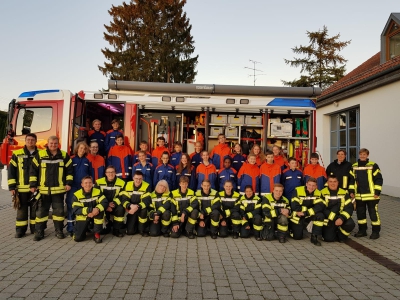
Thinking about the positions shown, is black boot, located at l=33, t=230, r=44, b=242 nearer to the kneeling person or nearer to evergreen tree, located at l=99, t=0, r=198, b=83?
the kneeling person

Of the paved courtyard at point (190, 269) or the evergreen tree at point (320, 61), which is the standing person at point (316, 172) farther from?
the evergreen tree at point (320, 61)

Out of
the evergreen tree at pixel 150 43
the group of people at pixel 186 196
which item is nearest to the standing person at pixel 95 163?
the group of people at pixel 186 196

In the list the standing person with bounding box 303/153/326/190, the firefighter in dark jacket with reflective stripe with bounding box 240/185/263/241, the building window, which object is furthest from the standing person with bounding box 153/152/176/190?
the building window

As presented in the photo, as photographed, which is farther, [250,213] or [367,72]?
[367,72]

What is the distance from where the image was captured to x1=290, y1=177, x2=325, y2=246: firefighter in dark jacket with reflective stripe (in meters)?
5.86

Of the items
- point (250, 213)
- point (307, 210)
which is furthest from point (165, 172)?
point (307, 210)

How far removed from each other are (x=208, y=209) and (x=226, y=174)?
3.22 feet

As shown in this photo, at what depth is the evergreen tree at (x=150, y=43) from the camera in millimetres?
24627

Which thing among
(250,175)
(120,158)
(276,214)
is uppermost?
(120,158)

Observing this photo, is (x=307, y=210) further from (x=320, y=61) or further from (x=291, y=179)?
(x=320, y=61)

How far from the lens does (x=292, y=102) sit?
7371mm

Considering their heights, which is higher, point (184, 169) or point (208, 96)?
point (208, 96)

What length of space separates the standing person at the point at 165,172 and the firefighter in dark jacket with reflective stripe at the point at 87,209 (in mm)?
1205

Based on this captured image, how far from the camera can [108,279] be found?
4.01 meters
